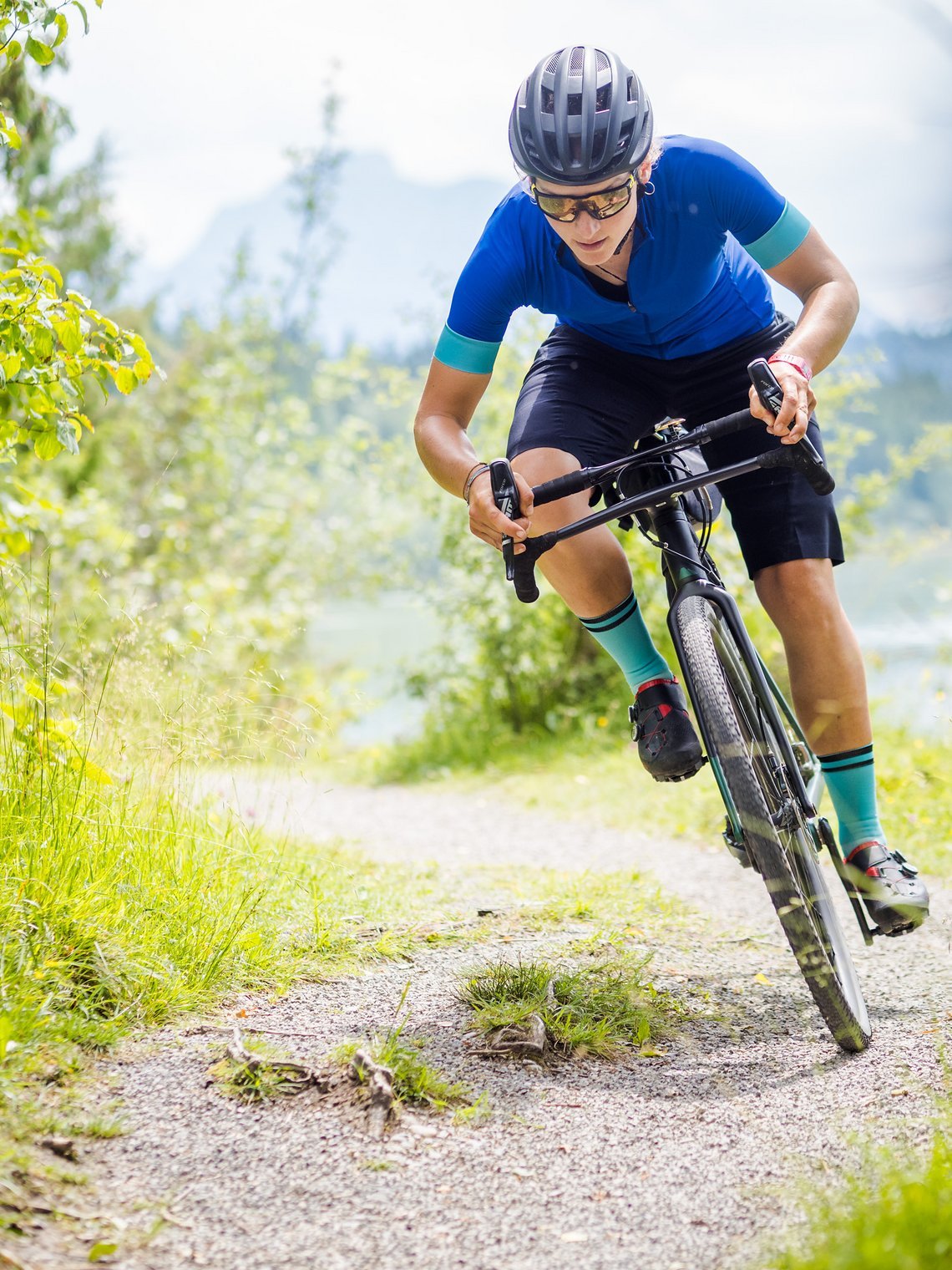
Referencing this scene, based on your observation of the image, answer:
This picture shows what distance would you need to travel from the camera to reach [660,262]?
2611 mm

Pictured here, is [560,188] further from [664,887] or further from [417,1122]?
[664,887]

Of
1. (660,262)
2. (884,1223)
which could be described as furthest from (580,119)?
(884,1223)

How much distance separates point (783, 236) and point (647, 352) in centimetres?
43

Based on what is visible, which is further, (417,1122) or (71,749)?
(71,749)

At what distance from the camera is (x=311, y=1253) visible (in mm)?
1551

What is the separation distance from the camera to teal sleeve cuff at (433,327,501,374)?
2.69 metres

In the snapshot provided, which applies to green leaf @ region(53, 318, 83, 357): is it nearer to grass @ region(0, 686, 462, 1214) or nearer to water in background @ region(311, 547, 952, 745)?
grass @ region(0, 686, 462, 1214)

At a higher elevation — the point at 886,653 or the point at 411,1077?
the point at 886,653

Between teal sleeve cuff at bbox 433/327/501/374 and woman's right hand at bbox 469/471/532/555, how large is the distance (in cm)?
38

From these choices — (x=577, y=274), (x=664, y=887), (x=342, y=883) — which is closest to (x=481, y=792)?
(x=664, y=887)

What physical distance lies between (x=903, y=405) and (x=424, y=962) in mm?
7861

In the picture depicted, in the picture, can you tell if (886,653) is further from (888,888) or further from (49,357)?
(49,357)

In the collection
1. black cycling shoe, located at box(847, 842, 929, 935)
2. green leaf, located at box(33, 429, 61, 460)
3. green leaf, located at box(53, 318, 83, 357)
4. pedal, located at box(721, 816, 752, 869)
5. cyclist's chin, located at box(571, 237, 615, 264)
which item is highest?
cyclist's chin, located at box(571, 237, 615, 264)

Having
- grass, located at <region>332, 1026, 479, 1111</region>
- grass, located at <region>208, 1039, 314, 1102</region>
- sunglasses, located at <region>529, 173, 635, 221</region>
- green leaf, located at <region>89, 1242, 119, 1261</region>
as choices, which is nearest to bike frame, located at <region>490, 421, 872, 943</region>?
sunglasses, located at <region>529, 173, 635, 221</region>
